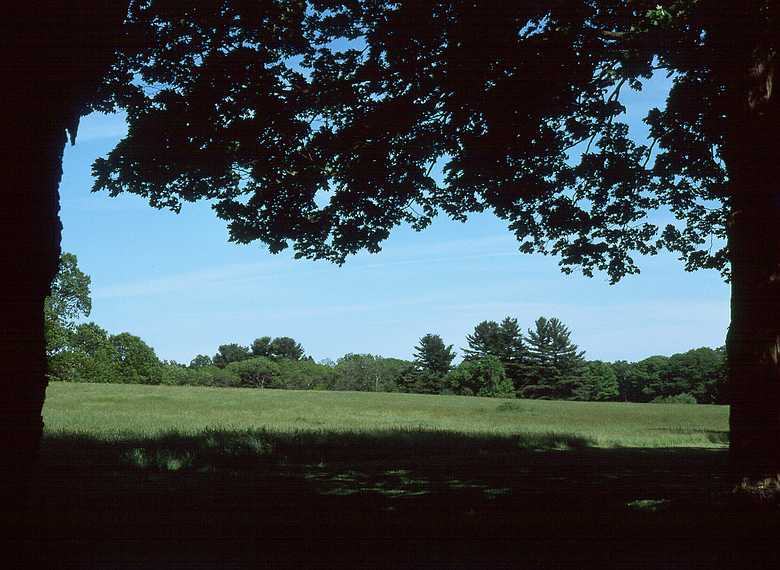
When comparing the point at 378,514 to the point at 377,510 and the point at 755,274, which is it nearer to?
the point at 377,510

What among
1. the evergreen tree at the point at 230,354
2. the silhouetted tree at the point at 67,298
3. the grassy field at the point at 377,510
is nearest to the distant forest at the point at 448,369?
the silhouetted tree at the point at 67,298

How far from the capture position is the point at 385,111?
11.4 m

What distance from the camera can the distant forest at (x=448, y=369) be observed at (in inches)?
3514

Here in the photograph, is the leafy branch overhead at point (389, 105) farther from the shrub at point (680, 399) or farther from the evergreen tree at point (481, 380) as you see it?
the shrub at point (680, 399)

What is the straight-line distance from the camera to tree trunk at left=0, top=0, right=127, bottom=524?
4859 millimetres

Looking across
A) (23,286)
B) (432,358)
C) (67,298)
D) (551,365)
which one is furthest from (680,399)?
(23,286)

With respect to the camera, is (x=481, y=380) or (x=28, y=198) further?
(x=481, y=380)

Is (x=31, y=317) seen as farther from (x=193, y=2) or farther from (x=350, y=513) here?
(x=193, y=2)

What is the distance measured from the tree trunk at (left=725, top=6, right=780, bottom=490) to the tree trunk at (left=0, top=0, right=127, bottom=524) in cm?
805

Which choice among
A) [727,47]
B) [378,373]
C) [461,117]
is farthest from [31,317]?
[378,373]

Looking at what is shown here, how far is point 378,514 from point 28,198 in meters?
5.73

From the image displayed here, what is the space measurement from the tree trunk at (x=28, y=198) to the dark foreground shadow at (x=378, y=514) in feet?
2.51

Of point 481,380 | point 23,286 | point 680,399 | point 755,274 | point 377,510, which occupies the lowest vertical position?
point 680,399

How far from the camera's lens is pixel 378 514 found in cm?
845
